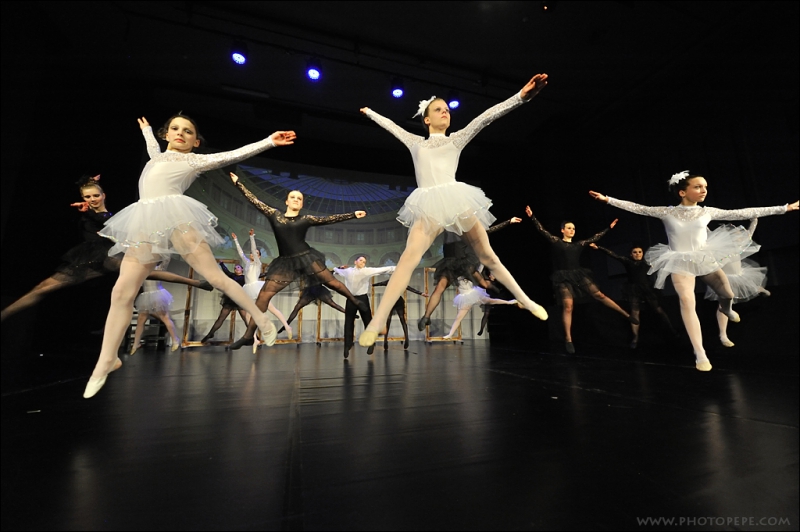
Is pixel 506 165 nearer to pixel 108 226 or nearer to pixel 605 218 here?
pixel 605 218

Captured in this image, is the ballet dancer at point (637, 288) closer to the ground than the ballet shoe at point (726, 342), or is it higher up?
higher up

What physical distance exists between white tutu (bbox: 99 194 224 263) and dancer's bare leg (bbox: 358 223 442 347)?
977mm

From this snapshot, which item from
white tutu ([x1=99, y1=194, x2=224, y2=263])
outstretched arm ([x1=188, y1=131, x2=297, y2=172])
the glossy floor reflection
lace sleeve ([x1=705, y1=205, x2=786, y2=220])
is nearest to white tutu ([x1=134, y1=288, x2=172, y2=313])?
the glossy floor reflection

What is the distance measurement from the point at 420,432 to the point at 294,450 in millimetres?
422

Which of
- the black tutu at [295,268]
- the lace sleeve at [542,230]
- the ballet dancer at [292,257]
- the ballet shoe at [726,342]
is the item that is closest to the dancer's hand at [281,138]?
the ballet dancer at [292,257]

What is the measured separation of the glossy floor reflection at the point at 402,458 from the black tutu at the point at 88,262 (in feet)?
2.45

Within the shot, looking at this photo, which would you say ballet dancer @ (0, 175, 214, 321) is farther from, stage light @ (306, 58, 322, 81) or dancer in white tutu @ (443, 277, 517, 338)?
dancer in white tutu @ (443, 277, 517, 338)

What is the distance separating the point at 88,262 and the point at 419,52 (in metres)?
4.43

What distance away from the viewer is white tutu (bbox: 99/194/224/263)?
1780mm

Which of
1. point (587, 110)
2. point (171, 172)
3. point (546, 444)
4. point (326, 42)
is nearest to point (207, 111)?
point (326, 42)

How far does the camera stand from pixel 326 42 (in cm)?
467

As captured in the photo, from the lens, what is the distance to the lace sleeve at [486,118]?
2.06 meters

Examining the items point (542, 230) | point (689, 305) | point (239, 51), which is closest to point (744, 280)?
point (689, 305)

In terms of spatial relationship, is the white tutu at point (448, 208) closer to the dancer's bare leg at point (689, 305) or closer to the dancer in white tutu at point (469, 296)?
the dancer's bare leg at point (689, 305)
